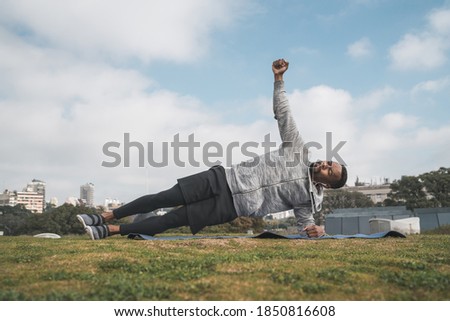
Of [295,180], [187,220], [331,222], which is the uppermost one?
[295,180]

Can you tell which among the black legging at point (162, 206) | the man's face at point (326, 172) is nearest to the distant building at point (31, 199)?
the black legging at point (162, 206)

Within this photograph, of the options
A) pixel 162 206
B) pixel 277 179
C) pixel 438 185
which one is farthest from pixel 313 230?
pixel 438 185

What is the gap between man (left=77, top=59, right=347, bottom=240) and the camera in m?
7.47

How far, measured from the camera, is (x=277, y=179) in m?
7.49

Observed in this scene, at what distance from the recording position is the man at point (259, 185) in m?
7.47

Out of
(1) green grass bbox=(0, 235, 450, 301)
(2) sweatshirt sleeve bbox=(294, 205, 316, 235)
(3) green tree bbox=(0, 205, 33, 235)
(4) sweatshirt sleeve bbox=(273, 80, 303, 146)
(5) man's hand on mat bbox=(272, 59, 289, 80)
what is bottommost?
(3) green tree bbox=(0, 205, 33, 235)

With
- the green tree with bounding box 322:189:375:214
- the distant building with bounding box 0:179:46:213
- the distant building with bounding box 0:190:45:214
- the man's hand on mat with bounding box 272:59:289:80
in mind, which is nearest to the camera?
the man's hand on mat with bounding box 272:59:289:80

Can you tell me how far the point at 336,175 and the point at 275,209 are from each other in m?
1.32

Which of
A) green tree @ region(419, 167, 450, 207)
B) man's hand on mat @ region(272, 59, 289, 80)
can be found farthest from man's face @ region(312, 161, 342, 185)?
green tree @ region(419, 167, 450, 207)

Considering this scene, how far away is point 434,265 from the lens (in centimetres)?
477

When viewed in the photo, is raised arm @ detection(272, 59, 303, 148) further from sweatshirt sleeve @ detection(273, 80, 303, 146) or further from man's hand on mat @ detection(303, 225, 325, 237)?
man's hand on mat @ detection(303, 225, 325, 237)

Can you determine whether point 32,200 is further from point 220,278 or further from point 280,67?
point 220,278

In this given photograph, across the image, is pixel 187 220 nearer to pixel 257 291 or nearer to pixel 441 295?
pixel 257 291
